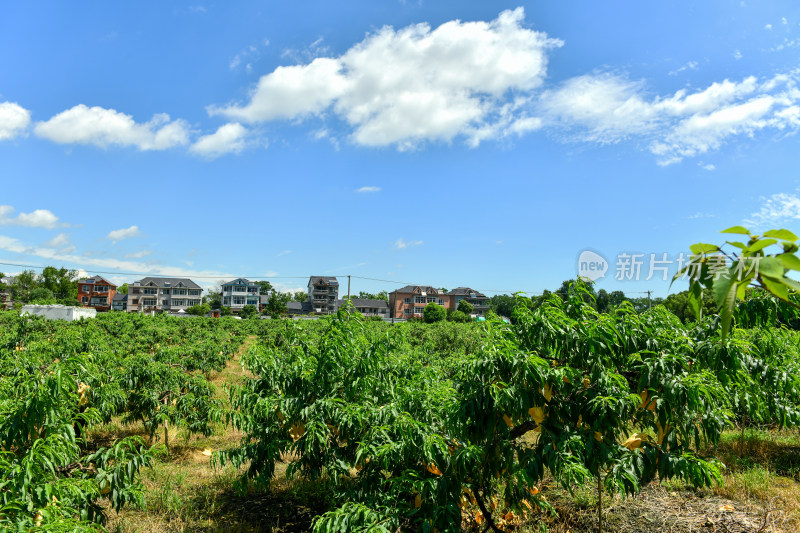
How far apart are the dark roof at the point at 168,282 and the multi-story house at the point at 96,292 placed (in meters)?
6.93

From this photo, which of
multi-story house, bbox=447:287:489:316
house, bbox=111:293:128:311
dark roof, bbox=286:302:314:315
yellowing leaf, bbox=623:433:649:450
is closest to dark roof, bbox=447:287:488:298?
multi-story house, bbox=447:287:489:316

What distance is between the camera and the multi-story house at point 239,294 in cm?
8262

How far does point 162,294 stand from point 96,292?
11.8 meters

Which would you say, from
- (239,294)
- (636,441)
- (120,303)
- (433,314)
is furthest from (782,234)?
(120,303)

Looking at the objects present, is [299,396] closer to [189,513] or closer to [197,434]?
[189,513]

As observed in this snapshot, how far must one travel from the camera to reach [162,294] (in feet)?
263

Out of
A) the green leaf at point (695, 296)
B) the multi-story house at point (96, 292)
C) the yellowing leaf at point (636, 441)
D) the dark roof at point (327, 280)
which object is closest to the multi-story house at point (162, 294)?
the multi-story house at point (96, 292)

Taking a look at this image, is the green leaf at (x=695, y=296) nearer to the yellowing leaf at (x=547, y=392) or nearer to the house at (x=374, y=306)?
the yellowing leaf at (x=547, y=392)

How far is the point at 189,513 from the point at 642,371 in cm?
644

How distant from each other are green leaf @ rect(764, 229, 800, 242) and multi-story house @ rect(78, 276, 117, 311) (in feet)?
306

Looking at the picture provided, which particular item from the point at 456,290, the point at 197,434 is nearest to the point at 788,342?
the point at 197,434

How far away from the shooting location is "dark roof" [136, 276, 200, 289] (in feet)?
263

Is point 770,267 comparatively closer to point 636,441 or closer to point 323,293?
point 636,441

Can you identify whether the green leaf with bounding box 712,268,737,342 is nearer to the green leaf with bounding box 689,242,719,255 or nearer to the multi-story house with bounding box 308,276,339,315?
the green leaf with bounding box 689,242,719,255
